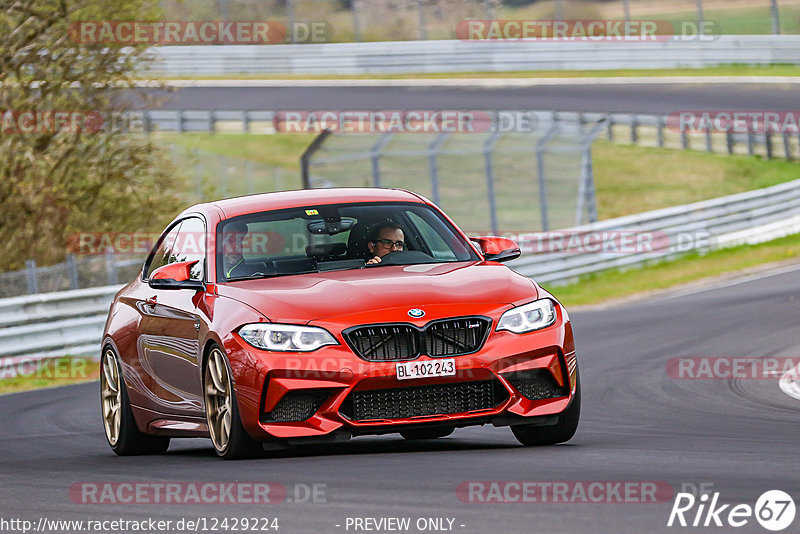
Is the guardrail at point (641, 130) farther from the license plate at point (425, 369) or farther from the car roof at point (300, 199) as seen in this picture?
the license plate at point (425, 369)

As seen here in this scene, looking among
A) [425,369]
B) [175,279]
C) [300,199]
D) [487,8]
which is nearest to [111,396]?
[175,279]

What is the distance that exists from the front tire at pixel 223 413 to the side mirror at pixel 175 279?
0.58 metres

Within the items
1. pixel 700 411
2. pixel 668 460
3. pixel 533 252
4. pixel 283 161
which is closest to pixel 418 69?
pixel 283 161

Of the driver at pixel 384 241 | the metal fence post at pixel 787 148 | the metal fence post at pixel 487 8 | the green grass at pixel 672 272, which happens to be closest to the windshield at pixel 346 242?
the driver at pixel 384 241

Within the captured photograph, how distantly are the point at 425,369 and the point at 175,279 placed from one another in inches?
73.0

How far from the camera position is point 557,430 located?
8.06m

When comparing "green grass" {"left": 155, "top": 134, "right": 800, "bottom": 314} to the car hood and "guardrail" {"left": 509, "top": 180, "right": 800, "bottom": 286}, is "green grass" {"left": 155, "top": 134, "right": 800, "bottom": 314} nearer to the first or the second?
"guardrail" {"left": 509, "top": 180, "right": 800, "bottom": 286}

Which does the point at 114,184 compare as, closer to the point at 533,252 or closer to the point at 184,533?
the point at 533,252

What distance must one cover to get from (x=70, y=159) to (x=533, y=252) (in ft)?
24.5

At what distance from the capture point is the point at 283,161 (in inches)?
1540
